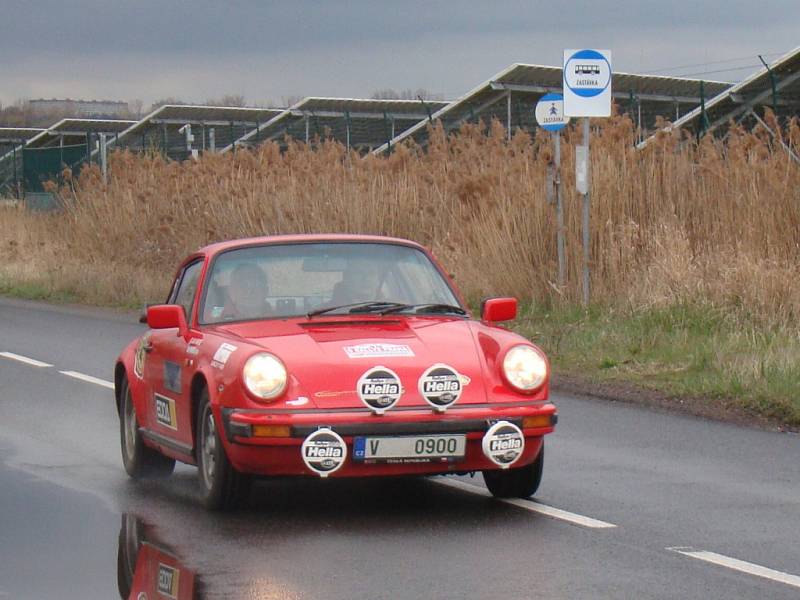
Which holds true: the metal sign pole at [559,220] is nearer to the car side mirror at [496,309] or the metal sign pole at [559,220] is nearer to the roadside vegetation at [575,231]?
the roadside vegetation at [575,231]

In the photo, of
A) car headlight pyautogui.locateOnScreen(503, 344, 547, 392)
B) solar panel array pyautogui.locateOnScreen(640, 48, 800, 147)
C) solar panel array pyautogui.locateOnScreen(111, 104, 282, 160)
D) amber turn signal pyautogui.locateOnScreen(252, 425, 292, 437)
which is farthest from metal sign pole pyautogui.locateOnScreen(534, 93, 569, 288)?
solar panel array pyautogui.locateOnScreen(111, 104, 282, 160)

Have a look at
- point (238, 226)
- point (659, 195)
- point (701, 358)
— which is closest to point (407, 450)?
point (701, 358)

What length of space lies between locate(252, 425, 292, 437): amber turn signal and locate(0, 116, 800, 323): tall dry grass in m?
8.73

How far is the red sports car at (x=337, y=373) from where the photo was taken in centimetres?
786

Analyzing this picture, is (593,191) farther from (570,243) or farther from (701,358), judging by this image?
(701,358)

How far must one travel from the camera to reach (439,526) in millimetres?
7926

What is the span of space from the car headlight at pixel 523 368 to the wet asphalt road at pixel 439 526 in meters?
0.63

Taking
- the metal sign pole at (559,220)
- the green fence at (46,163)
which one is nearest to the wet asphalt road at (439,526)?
the metal sign pole at (559,220)

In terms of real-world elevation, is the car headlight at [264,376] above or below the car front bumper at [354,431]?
above

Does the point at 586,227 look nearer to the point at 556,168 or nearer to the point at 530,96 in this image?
the point at 556,168

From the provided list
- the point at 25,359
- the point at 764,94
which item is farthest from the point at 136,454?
the point at 764,94

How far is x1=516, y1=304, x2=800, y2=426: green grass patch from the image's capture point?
12867 millimetres

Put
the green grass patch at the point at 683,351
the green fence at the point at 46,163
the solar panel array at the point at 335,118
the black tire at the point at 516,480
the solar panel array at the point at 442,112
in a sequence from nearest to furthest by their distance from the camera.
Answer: the black tire at the point at 516,480 → the green grass patch at the point at 683,351 → the solar panel array at the point at 442,112 → the green fence at the point at 46,163 → the solar panel array at the point at 335,118

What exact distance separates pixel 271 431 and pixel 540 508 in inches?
58.5
